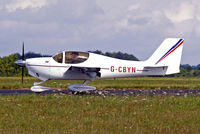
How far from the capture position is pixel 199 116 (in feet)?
36.9

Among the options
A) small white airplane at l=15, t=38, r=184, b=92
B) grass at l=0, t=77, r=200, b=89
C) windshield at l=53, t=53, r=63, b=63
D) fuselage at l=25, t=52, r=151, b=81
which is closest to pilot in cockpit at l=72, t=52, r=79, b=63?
small white airplane at l=15, t=38, r=184, b=92

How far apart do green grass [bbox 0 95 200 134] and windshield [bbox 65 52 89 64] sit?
14.1 ft

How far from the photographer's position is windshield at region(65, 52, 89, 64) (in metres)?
19.1

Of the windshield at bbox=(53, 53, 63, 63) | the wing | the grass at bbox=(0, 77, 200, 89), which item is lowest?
the grass at bbox=(0, 77, 200, 89)

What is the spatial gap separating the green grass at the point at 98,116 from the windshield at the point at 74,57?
169 inches

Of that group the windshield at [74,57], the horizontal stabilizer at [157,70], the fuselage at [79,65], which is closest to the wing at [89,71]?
the fuselage at [79,65]

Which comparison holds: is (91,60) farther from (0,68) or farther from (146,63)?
(0,68)

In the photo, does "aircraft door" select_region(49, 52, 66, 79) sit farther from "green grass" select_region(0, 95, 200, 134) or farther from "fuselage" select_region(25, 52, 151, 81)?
"green grass" select_region(0, 95, 200, 134)

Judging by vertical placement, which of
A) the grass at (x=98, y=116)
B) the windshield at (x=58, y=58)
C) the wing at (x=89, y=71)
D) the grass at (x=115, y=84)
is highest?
the windshield at (x=58, y=58)

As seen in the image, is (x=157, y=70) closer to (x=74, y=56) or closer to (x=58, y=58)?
(x=74, y=56)

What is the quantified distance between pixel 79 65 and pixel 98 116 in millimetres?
8335

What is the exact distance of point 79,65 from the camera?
1927cm

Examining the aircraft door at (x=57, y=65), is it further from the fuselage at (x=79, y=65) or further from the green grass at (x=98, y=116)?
the green grass at (x=98, y=116)

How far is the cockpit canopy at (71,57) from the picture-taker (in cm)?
1916
